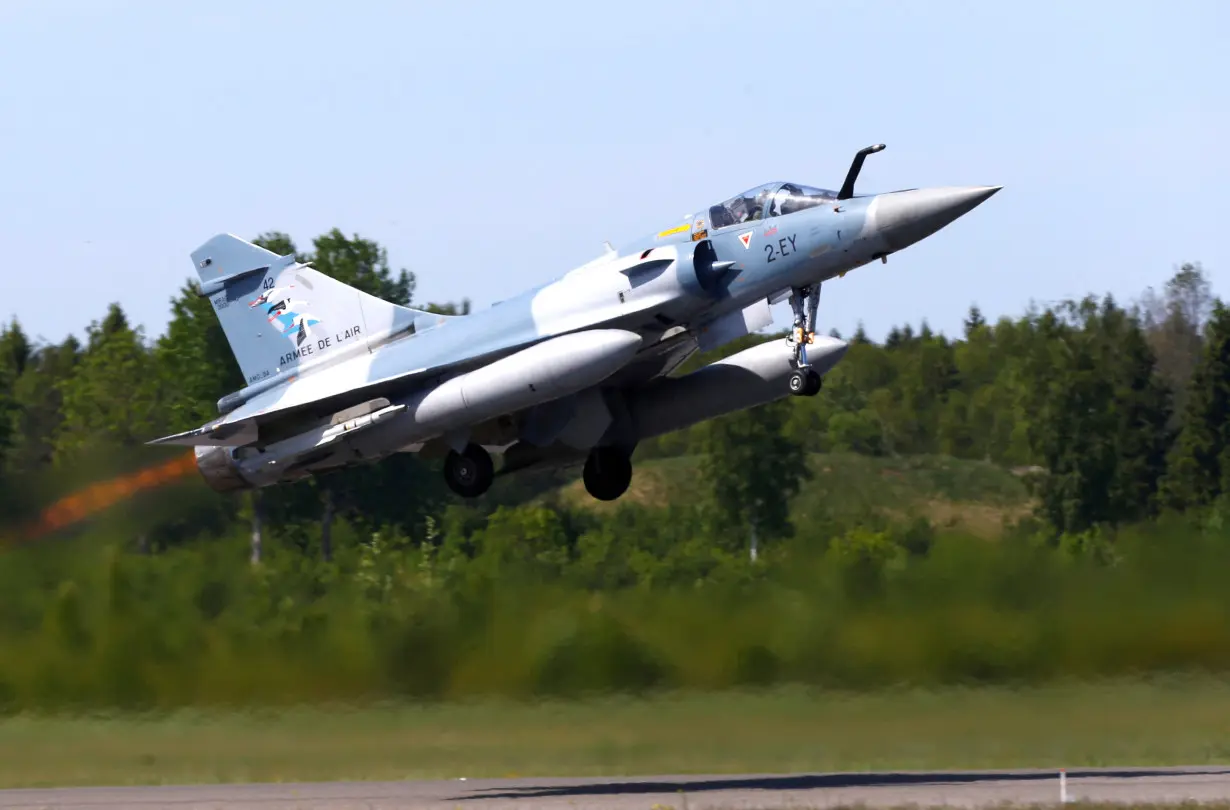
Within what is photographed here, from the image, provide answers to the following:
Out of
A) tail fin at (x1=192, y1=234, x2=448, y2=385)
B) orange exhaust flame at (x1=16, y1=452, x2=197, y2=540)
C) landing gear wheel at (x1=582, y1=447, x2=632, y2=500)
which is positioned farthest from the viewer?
orange exhaust flame at (x1=16, y1=452, x2=197, y2=540)

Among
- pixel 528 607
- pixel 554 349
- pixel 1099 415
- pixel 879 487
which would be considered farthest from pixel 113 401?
pixel 879 487

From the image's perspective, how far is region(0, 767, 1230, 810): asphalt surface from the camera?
48.2ft

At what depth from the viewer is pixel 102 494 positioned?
70.9ft

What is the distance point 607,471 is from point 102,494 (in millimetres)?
6258

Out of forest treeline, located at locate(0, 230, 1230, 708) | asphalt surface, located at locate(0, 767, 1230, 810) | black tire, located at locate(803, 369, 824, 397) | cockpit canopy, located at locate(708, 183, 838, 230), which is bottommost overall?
asphalt surface, located at locate(0, 767, 1230, 810)

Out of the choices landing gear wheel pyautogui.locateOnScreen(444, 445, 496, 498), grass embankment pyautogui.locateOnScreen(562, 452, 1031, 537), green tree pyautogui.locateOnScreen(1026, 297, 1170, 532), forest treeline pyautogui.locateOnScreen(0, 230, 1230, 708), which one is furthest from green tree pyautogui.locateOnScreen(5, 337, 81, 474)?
green tree pyautogui.locateOnScreen(1026, 297, 1170, 532)

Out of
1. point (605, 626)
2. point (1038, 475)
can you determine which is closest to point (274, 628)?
point (605, 626)

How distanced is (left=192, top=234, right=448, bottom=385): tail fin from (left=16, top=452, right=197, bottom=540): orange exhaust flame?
5.48 feet

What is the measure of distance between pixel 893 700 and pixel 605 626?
11.4 feet

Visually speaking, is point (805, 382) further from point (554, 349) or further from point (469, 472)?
point (469, 472)

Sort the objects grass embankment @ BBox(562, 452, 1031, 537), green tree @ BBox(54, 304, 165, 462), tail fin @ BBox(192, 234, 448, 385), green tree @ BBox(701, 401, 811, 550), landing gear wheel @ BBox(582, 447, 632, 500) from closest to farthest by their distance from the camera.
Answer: tail fin @ BBox(192, 234, 448, 385), landing gear wheel @ BBox(582, 447, 632, 500), green tree @ BBox(54, 304, 165, 462), green tree @ BBox(701, 401, 811, 550), grass embankment @ BBox(562, 452, 1031, 537)

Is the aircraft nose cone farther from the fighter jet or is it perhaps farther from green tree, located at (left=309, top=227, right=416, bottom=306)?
green tree, located at (left=309, top=227, right=416, bottom=306)

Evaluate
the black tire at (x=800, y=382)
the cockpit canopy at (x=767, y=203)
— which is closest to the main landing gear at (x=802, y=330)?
the black tire at (x=800, y=382)

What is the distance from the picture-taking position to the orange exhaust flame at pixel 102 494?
70.6 feet
